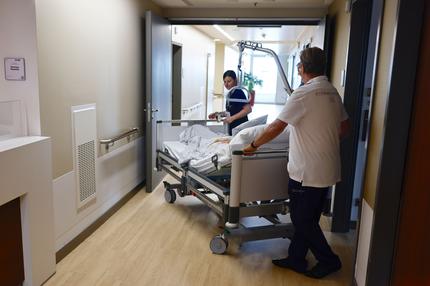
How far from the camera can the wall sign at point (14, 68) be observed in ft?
7.04

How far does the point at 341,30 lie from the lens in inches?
133

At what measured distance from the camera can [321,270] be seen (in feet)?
8.14

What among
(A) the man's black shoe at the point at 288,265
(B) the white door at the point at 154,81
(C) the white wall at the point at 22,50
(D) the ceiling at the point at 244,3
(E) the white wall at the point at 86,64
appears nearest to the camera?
(C) the white wall at the point at 22,50

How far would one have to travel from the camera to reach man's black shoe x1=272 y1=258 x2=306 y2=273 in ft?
8.22

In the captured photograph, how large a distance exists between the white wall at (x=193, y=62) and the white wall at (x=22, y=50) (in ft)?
11.8

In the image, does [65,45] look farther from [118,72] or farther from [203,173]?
[203,173]

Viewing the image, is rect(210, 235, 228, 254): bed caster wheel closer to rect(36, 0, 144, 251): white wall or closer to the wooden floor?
the wooden floor

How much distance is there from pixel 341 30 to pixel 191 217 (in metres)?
2.32

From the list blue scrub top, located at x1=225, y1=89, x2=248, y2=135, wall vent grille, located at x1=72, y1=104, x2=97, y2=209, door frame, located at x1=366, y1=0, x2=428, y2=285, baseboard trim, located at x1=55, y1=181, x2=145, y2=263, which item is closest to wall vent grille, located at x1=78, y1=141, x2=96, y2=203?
wall vent grille, located at x1=72, y1=104, x2=97, y2=209

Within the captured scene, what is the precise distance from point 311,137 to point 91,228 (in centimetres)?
200

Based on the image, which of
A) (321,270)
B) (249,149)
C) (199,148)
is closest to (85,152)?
(199,148)

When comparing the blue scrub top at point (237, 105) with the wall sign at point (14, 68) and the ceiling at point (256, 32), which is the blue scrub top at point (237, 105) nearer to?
the wall sign at point (14, 68)

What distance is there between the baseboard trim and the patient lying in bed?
67 centimetres

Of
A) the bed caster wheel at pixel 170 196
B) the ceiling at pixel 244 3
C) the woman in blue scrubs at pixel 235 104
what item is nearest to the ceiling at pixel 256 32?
the ceiling at pixel 244 3
